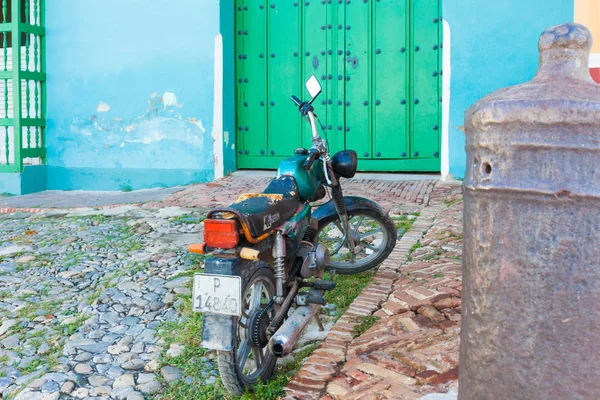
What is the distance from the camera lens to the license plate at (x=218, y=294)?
2.48 metres

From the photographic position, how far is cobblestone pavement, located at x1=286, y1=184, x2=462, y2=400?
255 cm

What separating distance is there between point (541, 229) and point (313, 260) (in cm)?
180

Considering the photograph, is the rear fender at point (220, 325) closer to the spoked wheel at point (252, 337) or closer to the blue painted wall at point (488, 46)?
the spoked wheel at point (252, 337)

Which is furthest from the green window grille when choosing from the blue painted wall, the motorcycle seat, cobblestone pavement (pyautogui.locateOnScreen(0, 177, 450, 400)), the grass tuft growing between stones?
the grass tuft growing between stones

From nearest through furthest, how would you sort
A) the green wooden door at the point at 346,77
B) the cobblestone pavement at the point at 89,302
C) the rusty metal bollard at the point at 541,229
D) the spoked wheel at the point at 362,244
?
1. the rusty metal bollard at the point at 541,229
2. the cobblestone pavement at the point at 89,302
3. the spoked wheel at the point at 362,244
4. the green wooden door at the point at 346,77

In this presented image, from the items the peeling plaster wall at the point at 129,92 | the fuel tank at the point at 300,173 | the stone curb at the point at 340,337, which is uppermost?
the peeling plaster wall at the point at 129,92

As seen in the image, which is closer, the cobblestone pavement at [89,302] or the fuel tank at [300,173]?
the cobblestone pavement at [89,302]

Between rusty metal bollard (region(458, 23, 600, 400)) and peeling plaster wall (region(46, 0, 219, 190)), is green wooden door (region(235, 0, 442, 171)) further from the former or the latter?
rusty metal bollard (region(458, 23, 600, 400))

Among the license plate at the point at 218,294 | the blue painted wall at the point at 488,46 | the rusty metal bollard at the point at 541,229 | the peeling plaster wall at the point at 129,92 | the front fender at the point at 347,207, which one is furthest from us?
the peeling plaster wall at the point at 129,92

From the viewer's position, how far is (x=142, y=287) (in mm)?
3957

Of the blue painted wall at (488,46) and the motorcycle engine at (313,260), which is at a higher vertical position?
the blue painted wall at (488,46)

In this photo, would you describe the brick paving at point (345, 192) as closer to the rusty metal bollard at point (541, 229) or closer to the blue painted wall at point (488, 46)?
the blue painted wall at point (488, 46)

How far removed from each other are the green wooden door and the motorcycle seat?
418 cm

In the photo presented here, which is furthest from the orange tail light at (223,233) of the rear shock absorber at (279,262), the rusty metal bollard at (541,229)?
the rusty metal bollard at (541,229)
